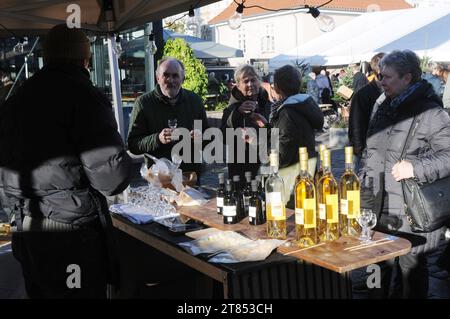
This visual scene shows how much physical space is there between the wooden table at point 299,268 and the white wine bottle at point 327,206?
0.19 feet

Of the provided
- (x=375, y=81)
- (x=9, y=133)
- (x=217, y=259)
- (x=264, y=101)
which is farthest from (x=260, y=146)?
(x=9, y=133)

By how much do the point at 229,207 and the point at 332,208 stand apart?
0.59 m

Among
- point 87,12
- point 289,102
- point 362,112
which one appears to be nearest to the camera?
point 289,102

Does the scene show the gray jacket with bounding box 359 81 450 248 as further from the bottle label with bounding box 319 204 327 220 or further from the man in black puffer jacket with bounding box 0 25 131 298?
the man in black puffer jacket with bounding box 0 25 131 298

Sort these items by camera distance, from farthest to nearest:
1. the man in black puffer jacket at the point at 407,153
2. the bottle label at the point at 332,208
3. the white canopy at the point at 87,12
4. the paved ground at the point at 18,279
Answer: the white canopy at the point at 87,12 → the paved ground at the point at 18,279 → the man in black puffer jacket at the point at 407,153 → the bottle label at the point at 332,208

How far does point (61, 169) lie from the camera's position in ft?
6.93

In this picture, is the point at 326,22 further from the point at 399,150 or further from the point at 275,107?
the point at 399,150

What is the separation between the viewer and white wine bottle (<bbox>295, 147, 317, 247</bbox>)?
2164 millimetres

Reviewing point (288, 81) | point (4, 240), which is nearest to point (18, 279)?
point (4, 240)

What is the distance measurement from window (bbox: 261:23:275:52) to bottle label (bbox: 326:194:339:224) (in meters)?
41.9

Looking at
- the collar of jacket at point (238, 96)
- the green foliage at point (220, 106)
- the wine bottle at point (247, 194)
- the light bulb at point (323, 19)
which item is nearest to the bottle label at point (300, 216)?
the wine bottle at point (247, 194)

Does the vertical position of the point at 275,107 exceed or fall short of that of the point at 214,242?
it exceeds it

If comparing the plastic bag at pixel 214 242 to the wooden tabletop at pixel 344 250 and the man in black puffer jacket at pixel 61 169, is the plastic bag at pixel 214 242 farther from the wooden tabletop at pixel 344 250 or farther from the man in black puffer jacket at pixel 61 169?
the man in black puffer jacket at pixel 61 169

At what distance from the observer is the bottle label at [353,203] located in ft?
7.48
